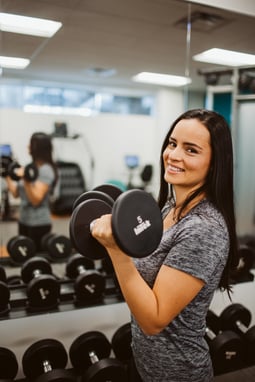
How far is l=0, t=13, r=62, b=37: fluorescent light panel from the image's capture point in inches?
101

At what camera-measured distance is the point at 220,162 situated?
0.89 metres

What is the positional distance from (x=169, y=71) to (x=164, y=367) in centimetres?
421

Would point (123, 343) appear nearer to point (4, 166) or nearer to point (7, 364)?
point (7, 364)

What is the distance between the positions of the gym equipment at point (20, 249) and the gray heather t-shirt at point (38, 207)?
0.57 ft

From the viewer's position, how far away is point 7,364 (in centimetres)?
166

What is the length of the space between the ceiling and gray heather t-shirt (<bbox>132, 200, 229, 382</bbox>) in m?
2.07

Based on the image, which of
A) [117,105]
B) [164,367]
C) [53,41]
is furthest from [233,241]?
[117,105]

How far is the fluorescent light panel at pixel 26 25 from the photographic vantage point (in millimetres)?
2572

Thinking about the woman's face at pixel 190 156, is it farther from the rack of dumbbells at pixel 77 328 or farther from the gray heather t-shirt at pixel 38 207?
the gray heather t-shirt at pixel 38 207

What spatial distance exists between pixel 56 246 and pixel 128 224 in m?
2.32

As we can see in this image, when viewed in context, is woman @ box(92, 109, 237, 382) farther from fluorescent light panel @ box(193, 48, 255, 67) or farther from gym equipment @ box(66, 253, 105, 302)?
fluorescent light panel @ box(193, 48, 255, 67)

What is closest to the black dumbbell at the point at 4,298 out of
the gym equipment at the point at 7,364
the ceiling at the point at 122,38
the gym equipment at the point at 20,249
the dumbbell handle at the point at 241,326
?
the gym equipment at the point at 7,364

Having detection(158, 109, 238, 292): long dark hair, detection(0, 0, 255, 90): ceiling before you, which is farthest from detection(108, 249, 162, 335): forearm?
detection(0, 0, 255, 90): ceiling

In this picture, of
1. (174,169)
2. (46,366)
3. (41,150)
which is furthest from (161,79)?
(174,169)
